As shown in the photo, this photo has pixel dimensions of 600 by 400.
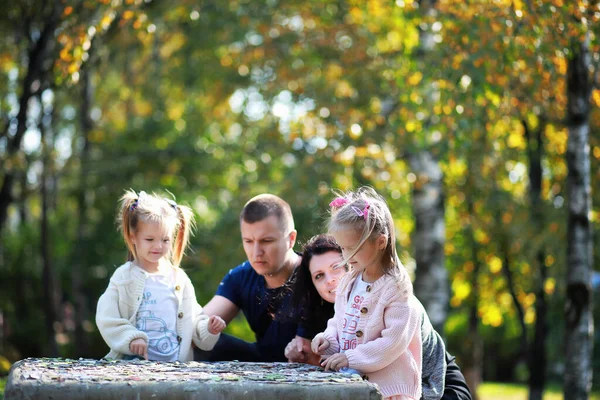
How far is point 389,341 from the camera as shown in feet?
10.2

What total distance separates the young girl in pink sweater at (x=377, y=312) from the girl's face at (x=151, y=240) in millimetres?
1003

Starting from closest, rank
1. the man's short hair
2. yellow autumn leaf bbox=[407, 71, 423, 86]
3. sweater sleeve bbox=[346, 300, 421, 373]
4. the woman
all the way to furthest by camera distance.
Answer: sweater sleeve bbox=[346, 300, 421, 373] → the woman → the man's short hair → yellow autumn leaf bbox=[407, 71, 423, 86]

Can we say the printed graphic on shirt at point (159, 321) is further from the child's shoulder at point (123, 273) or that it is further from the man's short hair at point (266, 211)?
the man's short hair at point (266, 211)

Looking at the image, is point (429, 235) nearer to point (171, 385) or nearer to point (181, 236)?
point (181, 236)

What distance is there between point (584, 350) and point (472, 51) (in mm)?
2289

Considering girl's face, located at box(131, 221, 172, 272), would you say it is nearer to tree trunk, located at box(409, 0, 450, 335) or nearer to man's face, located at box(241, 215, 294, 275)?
man's face, located at box(241, 215, 294, 275)

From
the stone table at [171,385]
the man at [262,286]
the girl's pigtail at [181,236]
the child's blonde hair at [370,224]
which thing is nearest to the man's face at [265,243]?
the man at [262,286]

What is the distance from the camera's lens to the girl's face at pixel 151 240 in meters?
3.90

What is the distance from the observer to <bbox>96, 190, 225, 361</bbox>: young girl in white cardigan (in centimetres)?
380

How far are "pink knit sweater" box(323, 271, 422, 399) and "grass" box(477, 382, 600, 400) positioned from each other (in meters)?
9.02

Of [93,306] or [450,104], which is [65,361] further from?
[93,306]

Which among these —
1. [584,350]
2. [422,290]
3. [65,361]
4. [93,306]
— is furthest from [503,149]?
[93,306]

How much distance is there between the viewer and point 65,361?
10.3 feet

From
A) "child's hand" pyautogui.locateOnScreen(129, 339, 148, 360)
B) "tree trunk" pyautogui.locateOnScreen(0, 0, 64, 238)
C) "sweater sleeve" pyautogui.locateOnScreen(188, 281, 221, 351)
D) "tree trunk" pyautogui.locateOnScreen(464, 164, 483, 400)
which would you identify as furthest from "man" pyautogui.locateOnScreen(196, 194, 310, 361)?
"tree trunk" pyautogui.locateOnScreen(464, 164, 483, 400)
